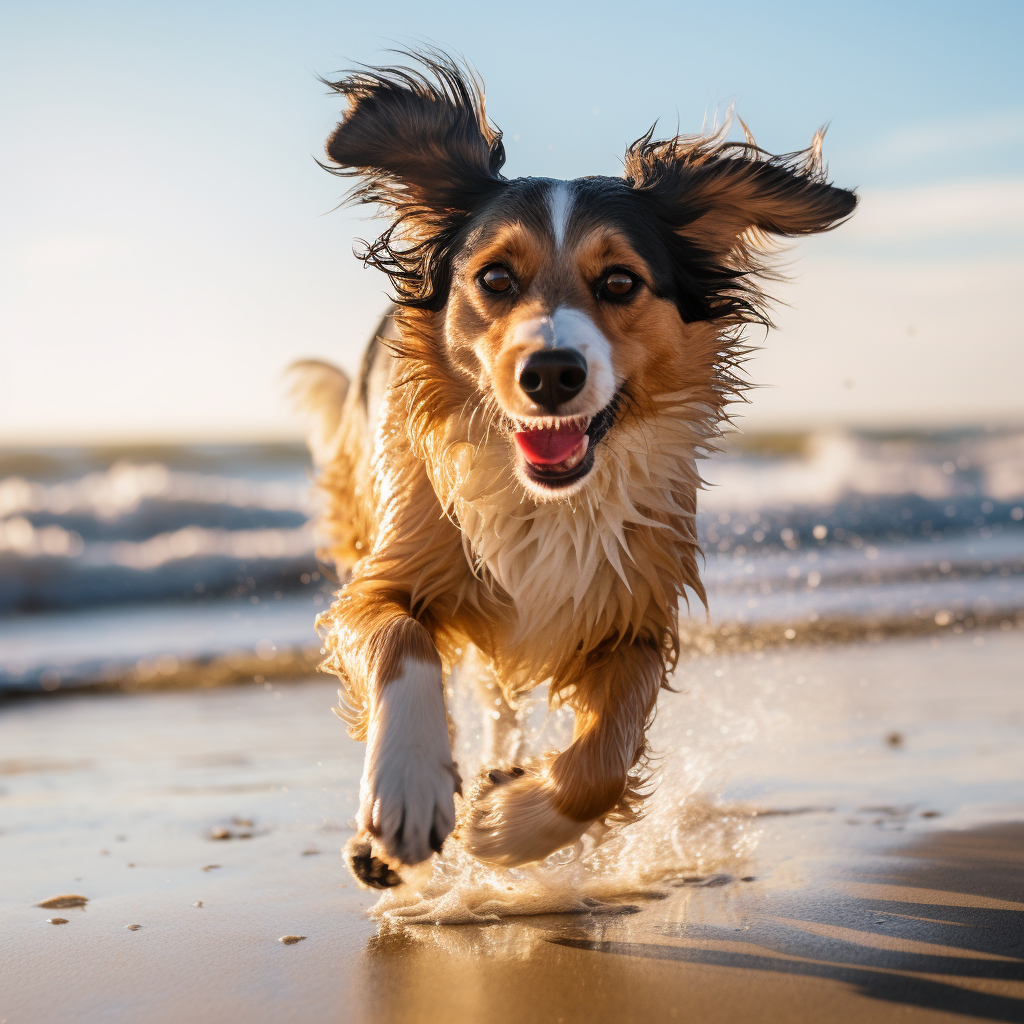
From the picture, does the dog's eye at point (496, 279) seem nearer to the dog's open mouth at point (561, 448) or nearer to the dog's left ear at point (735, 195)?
the dog's open mouth at point (561, 448)

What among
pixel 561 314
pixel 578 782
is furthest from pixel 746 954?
pixel 561 314

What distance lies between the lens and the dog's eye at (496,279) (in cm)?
302

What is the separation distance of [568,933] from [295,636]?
201 inches

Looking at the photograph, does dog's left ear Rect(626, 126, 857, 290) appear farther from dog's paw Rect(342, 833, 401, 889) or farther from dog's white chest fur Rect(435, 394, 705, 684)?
dog's paw Rect(342, 833, 401, 889)

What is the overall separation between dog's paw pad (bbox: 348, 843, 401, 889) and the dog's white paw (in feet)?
1.14

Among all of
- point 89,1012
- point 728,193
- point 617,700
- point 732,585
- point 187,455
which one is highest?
point 187,455

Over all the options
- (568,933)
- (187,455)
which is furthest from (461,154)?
(187,455)

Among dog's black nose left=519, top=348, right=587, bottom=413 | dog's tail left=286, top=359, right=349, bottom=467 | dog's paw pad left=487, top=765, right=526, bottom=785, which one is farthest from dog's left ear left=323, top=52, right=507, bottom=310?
dog's tail left=286, top=359, right=349, bottom=467

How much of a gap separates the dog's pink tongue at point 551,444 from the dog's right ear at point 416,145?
76cm

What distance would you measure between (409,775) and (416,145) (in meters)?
1.84

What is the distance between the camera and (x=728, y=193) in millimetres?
3402

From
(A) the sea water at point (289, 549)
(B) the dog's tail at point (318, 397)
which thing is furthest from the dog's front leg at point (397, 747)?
(B) the dog's tail at point (318, 397)

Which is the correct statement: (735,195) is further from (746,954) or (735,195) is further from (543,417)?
(746,954)

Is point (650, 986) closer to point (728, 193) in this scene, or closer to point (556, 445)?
point (556, 445)
